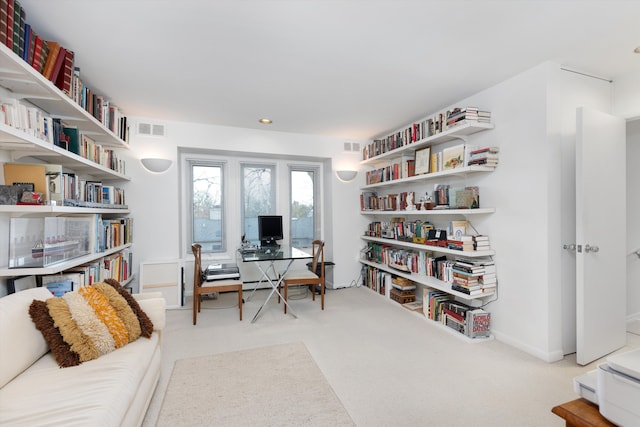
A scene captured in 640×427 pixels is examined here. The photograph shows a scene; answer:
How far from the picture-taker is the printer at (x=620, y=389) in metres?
0.89

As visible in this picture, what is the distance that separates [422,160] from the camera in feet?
12.1

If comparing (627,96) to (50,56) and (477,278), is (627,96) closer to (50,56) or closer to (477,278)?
(477,278)

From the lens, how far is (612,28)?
203 cm

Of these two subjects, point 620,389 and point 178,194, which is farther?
point 178,194

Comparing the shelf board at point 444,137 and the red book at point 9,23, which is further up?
the red book at point 9,23

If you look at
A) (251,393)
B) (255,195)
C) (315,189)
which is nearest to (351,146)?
(315,189)

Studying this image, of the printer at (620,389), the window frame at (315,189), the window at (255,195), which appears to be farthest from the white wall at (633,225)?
the window at (255,195)

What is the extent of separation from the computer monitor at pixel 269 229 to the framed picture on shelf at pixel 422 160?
7.17 feet

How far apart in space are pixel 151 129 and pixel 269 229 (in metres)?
2.13

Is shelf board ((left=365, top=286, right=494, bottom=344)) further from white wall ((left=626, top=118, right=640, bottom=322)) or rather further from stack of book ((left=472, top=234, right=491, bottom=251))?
white wall ((left=626, top=118, right=640, bottom=322))

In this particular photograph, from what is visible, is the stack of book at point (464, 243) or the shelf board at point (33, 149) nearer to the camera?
the shelf board at point (33, 149)

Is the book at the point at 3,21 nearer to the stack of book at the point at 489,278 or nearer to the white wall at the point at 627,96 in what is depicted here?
the stack of book at the point at 489,278

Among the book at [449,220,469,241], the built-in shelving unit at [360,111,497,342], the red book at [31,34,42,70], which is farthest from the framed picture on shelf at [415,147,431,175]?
the red book at [31,34,42,70]

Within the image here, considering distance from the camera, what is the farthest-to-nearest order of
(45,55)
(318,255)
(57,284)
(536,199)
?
(318,255)
(536,199)
(57,284)
(45,55)
